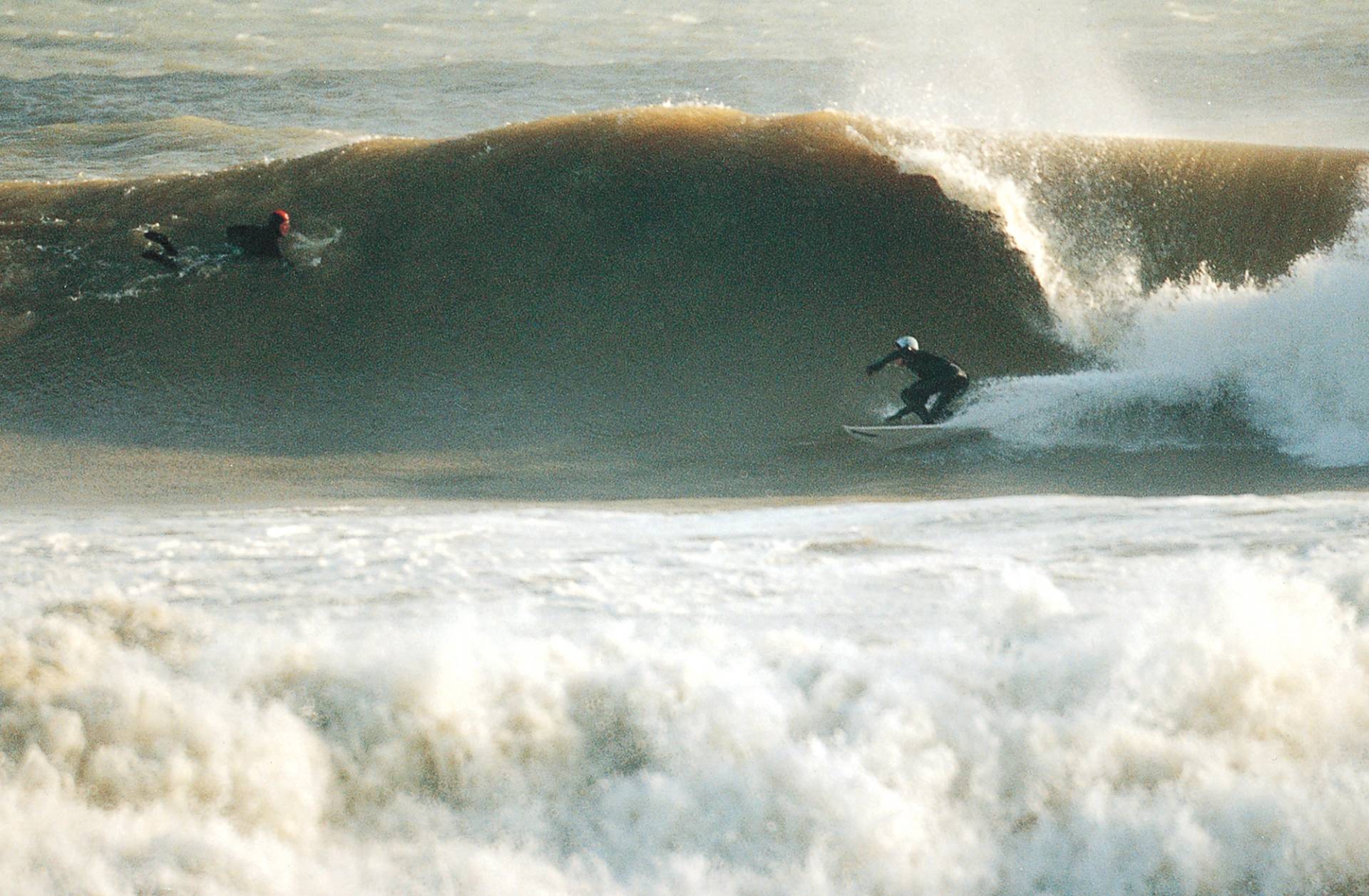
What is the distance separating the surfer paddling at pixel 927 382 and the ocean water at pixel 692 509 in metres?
0.22

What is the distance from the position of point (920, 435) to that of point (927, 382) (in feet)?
1.66

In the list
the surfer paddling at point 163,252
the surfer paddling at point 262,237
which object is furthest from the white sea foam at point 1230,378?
the surfer paddling at point 163,252

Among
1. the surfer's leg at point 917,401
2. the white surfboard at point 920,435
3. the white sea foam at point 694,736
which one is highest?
the surfer's leg at point 917,401

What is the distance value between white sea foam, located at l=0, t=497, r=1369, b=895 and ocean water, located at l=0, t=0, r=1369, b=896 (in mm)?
16

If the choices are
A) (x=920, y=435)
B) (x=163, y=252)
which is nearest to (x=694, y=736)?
(x=920, y=435)

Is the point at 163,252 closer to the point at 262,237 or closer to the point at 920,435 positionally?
the point at 262,237

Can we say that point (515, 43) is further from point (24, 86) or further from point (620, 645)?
point (620, 645)

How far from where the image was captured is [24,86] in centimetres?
2253

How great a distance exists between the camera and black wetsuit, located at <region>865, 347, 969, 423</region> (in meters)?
9.19

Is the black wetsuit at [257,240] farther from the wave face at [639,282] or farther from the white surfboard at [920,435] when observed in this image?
the white surfboard at [920,435]

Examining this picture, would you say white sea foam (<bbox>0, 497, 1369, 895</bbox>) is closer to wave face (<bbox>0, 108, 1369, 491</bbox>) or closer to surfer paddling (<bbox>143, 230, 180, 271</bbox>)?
wave face (<bbox>0, 108, 1369, 491</bbox>)

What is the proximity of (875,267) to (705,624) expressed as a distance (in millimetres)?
7181

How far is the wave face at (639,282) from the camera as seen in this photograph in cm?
954

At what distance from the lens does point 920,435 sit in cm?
897
